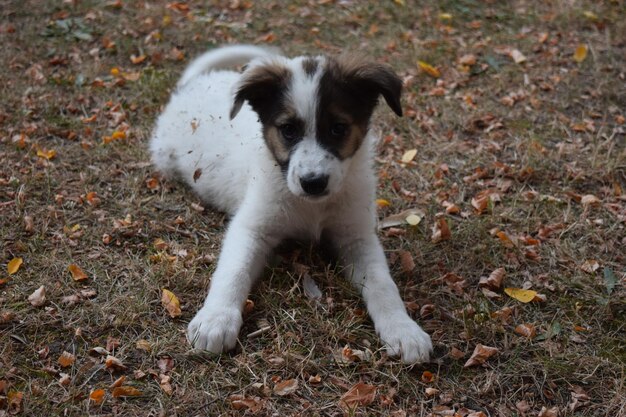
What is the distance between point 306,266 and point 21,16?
15.7 feet

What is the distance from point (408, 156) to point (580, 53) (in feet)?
8.42

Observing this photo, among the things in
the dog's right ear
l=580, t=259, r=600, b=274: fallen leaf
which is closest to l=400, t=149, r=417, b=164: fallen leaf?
l=580, t=259, r=600, b=274: fallen leaf

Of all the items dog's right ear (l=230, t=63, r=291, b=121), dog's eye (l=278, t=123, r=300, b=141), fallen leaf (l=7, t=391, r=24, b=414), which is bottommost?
fallen leaf (l=7, t=391, r=24, b=414)

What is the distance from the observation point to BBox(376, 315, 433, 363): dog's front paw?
3154 millimetres

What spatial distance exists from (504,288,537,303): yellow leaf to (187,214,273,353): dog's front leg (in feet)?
4.37

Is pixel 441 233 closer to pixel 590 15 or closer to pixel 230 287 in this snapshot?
pixel 230 287

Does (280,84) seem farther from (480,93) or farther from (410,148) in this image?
(480,93)

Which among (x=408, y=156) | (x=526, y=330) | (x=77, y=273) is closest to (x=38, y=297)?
(x=77, y=273)

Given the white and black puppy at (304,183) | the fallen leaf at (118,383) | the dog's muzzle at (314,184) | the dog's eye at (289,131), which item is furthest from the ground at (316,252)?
the dog's eye at (289,131)

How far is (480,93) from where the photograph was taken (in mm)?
5988

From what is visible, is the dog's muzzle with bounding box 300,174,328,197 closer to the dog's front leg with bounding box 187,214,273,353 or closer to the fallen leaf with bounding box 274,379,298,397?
the dog's front leg with bounding box 187,214,273,353

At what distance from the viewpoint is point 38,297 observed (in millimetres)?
3455

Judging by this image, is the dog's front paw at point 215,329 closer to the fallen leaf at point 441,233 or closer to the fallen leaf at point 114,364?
the fallen leaf at point 114,364

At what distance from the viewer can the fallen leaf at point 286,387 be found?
3.00 metres
